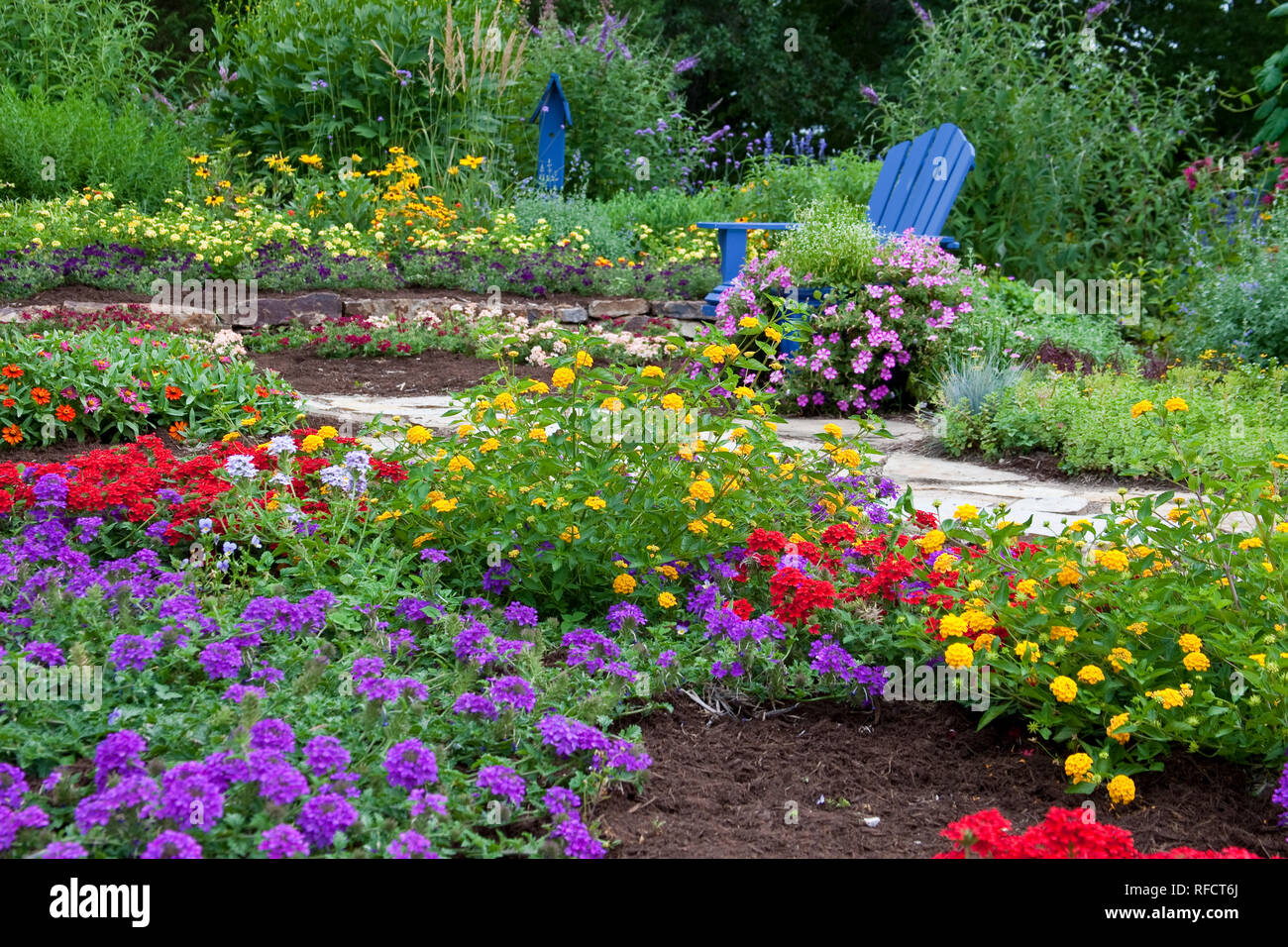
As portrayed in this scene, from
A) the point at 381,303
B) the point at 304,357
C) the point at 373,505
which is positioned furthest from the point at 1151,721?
the point at 381,303

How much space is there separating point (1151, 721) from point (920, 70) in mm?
8183

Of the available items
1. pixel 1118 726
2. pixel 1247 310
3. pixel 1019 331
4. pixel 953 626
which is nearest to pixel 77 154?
pixel 1019 331

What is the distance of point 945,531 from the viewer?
7.94 feet

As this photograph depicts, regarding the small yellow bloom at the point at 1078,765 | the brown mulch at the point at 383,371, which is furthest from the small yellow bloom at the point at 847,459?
the brown mulch at the point at 383,371

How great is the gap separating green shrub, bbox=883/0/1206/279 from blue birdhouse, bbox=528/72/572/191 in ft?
9.89

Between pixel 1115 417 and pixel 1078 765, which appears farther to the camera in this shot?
pixel 1115 417

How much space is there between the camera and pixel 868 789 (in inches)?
80.8

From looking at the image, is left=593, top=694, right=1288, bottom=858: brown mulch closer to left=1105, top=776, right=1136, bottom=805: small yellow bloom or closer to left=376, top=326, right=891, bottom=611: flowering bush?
left=1105, top=776, right=1136, bottom=805: small yellow bloom

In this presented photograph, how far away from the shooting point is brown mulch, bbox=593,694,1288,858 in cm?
184

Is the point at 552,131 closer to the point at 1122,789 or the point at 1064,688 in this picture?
the point at 1064,688

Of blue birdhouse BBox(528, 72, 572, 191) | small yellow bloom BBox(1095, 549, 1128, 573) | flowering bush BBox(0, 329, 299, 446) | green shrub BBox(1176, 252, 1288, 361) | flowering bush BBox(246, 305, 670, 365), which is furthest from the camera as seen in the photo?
blue birdhouse BBox(528, 72, 572, 191)

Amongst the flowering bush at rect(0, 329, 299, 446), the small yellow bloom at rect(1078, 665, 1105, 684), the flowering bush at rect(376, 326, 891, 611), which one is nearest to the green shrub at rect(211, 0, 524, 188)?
the flowering bush at rect(0, 329, 299, 446)

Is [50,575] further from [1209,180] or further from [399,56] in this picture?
[1209,180]

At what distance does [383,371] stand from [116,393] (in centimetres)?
199
